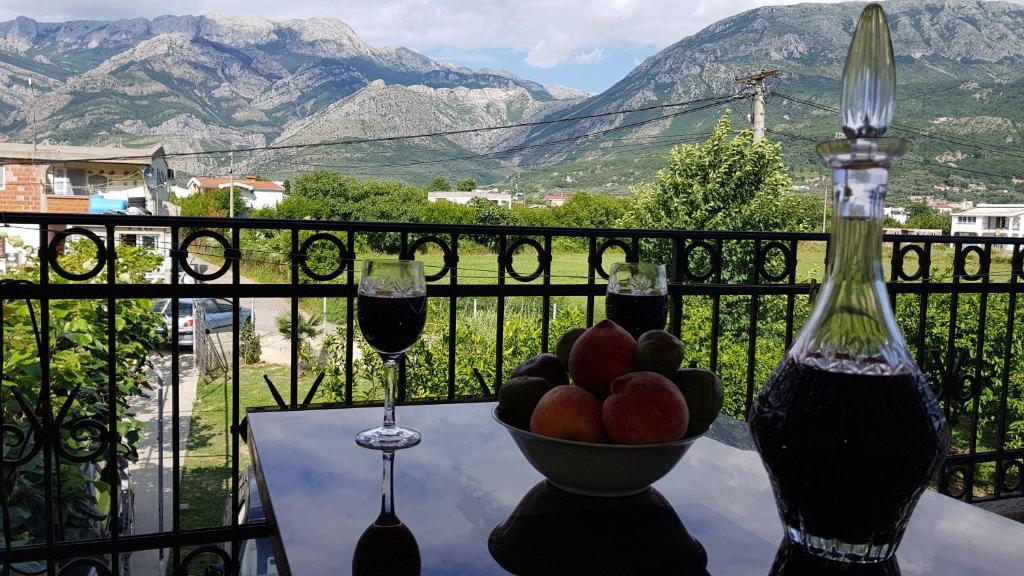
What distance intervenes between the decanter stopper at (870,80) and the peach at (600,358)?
0.34 metres

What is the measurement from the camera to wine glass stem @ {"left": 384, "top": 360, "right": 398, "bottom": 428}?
3.23 feet

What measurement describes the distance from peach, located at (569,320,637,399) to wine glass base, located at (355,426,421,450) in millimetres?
280

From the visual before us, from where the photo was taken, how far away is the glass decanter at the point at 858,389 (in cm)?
55

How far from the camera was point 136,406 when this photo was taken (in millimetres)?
11547

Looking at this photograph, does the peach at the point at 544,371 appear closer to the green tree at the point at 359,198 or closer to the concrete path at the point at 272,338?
the concrete path at the point at 272,338

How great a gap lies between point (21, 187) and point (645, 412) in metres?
40.9

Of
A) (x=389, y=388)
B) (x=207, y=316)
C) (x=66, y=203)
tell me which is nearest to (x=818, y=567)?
(x=389, y=388)

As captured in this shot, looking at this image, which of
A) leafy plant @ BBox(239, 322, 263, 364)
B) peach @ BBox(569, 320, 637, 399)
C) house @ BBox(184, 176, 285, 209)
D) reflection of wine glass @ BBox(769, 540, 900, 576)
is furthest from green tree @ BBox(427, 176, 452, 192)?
reflection of wine glass @ BBox(769, 540, 900, 576)

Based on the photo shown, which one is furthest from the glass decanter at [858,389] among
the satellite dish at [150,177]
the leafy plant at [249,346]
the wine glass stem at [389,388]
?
the satellite dish at [150,177]

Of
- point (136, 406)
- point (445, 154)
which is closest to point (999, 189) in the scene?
point (136, 406)

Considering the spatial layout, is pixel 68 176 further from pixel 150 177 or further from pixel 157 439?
pixel 157 439

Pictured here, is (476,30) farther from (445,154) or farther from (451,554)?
(451,554)

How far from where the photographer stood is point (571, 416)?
762 millimetres

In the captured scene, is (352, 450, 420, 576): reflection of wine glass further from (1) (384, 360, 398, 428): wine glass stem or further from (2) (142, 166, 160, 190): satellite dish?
(2) (142, 166, 160, 190): satellite dish
